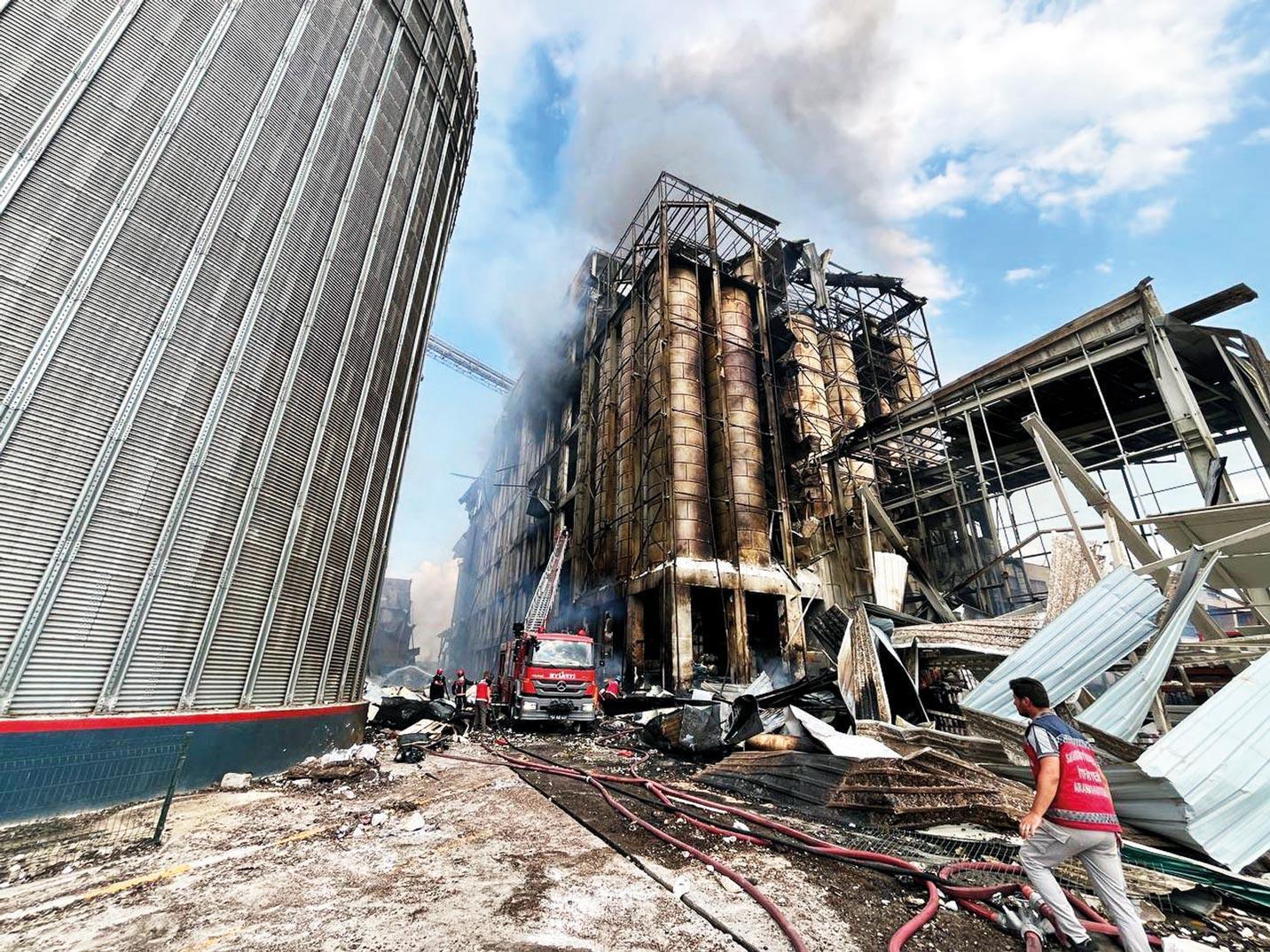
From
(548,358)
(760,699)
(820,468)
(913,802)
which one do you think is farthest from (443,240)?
(548,358)

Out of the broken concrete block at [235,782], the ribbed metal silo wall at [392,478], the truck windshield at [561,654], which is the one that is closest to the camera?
the broken concrete block at [235,782]

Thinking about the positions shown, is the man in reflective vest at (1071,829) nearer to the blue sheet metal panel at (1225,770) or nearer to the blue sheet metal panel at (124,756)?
the blue sheet metal panel at (1225,770)

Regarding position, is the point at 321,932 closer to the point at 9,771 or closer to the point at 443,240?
the point at 9,771

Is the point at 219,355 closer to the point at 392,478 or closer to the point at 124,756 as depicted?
the point at 392,478

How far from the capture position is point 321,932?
3250mm

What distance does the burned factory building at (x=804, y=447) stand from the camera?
43.2 feet

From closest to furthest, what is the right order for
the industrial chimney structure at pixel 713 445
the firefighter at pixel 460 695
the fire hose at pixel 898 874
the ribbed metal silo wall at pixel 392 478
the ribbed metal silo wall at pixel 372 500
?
the fire hose at pixel 898 874 < the ribbed metal silo wall at pixel 372 500 < the ribbed metal silo wall at pixel 392 478 < the firefighter at pixel 460 695 < the industrial chimney structure at pixel 713 445

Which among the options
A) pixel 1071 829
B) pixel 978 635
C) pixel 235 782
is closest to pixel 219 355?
pixel 235 782

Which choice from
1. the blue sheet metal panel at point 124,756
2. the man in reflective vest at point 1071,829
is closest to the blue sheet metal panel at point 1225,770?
the man in reflective vest at point 1071,829

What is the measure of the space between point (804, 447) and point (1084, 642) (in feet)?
59.9

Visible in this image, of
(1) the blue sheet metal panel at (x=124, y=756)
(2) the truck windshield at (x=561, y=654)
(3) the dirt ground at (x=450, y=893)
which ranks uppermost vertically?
(2) the truck windshield at (x=561, y=654)

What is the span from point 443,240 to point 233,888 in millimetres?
14357

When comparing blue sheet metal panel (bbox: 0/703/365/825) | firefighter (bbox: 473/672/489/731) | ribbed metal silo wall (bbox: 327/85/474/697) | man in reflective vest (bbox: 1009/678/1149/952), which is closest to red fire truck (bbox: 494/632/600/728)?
firefighter (bbox: 473/672/489/731)

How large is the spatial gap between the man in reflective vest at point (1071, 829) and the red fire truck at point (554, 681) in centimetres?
1122
